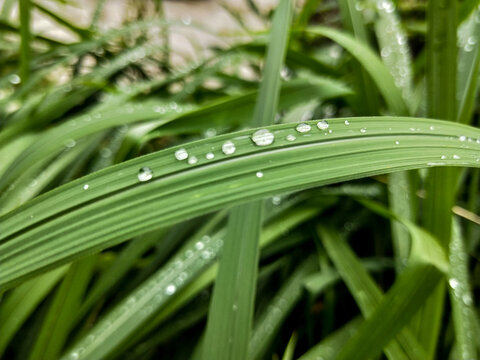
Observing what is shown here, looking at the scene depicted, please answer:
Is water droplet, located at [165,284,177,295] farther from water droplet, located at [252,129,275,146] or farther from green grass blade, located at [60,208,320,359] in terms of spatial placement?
water droplet, located at [252,129,275,146]

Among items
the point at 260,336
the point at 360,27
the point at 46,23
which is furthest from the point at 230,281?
the point at 46,23

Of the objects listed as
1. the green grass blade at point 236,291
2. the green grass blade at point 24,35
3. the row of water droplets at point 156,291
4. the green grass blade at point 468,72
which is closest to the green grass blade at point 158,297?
the row of water droplets at point 156,291

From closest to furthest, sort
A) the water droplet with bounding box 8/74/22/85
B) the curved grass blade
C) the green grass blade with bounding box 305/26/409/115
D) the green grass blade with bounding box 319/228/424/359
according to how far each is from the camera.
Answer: the curved grass blade → the green grass blade with bounding box 319/228/424/359 → the green grass blade with bounding box 305/26/409/115 → the water droplet with bounding box 8/74/22/85

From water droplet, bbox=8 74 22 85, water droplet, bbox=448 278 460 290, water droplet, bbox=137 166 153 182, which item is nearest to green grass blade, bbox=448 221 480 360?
water droplet, bbox=448 278 460 290

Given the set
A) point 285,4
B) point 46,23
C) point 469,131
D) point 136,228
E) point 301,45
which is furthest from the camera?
point 46,23

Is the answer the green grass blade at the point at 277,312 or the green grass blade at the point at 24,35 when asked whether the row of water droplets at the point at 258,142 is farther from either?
the green grass blade at the point at 24,35

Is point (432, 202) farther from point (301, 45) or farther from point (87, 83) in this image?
point (301, 45)
